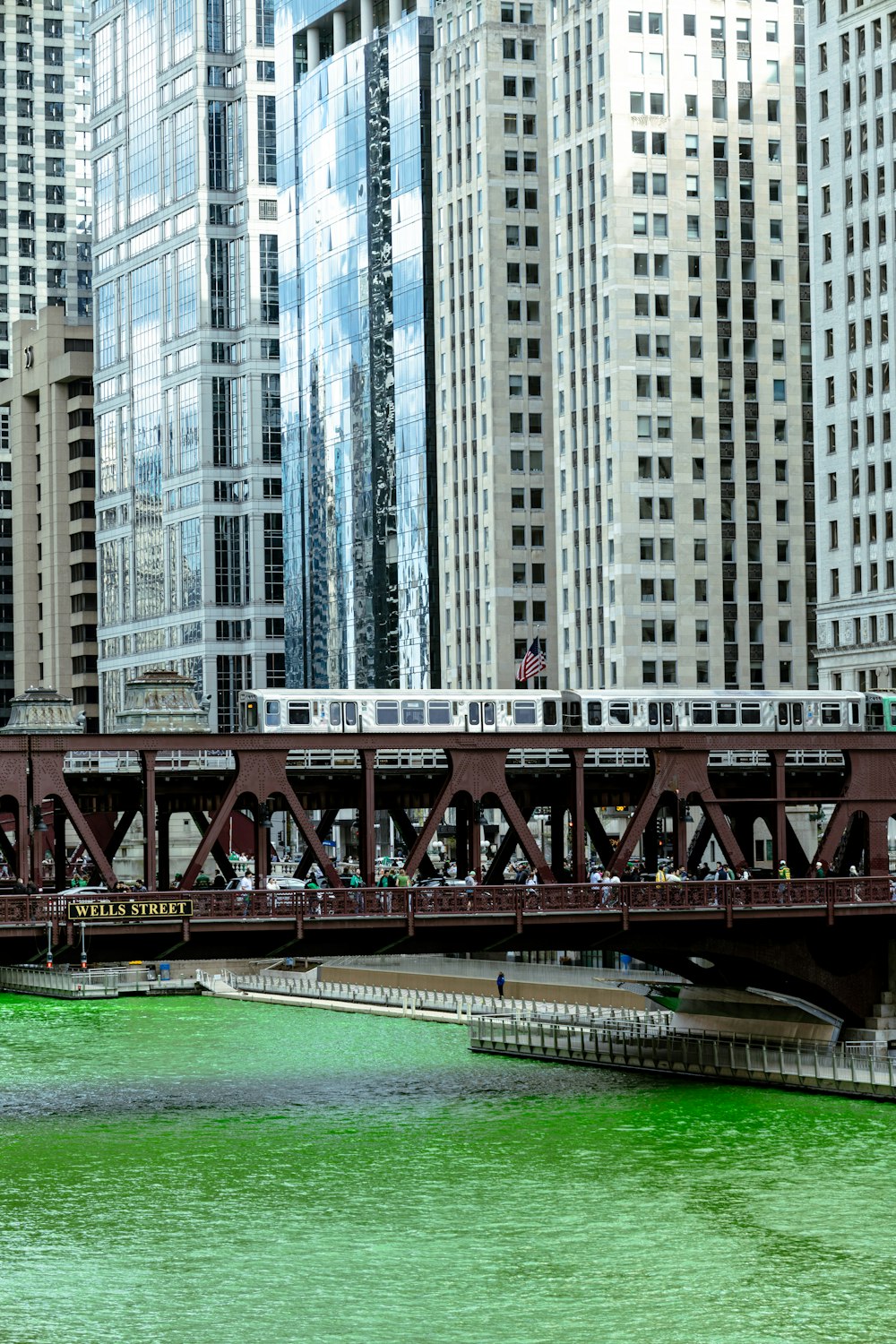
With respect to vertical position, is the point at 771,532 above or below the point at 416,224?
below

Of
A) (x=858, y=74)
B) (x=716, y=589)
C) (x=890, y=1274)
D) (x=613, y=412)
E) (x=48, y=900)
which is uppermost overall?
(x=858, y=74)

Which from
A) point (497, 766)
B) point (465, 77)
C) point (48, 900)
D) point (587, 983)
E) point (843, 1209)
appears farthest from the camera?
point (465, 77)

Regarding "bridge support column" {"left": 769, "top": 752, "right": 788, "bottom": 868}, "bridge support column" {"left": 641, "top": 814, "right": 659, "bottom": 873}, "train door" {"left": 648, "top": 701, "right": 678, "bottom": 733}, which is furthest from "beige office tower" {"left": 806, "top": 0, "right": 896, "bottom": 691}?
"bridge support column" {"left": 769, "top": 752, "right": 788, "bottom": 868}

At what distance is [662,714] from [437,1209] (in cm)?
3175

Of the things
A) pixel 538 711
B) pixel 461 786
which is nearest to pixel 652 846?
pixel 538 711

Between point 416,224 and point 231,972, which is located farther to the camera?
point 416,224

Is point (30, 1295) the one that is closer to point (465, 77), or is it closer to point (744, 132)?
point (744, 132)

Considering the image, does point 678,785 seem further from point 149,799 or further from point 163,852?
Answer: point 163,852

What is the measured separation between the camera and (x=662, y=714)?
9431 cm

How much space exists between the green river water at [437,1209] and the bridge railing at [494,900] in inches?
273

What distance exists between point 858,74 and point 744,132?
69.5ft

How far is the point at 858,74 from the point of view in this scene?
141 metres

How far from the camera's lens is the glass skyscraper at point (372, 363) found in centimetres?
18425

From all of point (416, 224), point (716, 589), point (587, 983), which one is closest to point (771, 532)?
point (716, 589)
